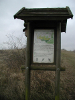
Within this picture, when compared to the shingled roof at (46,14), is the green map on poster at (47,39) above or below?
below

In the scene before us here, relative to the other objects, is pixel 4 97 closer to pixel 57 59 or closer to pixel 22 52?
pixel 57 59

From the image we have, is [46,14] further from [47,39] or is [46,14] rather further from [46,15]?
[47,39]

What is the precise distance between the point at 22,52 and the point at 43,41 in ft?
11.6

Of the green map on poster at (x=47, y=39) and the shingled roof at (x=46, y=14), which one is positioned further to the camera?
the green map on poster at (x=47, y=39)

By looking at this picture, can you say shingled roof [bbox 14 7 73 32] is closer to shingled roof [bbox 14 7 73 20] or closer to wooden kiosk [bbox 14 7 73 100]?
shingled roof [bbox 14 7 73 20]

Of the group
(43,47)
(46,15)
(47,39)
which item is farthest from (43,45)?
(46,15)

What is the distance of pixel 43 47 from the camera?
93.4 inches

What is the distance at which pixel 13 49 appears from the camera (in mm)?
5863

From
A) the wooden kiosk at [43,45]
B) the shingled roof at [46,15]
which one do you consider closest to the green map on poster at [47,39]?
the wooden kiosk at [43,45]

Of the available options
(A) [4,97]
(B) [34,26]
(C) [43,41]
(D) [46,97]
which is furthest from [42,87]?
(B) [34,26]

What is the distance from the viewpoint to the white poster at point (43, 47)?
2363 millimetres

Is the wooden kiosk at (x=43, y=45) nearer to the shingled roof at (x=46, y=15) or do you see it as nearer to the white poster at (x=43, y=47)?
the white poster at (x=43, y=47)

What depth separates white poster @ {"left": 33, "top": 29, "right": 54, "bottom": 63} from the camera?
236 cm

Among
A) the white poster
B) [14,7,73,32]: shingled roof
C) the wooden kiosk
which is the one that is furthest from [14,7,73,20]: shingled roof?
the white poster
